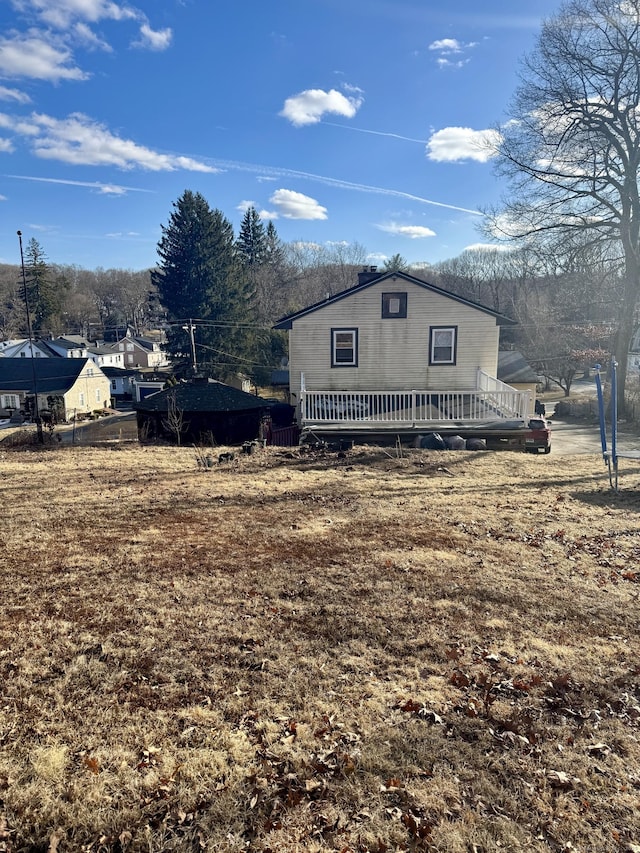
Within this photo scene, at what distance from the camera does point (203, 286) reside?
40.6 metres

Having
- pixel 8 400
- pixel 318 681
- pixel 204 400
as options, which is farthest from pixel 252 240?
pixel 318 681

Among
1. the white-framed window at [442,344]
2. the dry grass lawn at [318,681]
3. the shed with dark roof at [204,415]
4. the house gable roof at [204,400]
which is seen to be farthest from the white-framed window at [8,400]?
the dry grass lawn at [318,681]

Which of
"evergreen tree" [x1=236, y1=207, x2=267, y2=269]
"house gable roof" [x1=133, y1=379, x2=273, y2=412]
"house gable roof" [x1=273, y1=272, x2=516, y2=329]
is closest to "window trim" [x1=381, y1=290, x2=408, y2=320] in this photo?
"house gable roof" [x1=273, y1=272, x2=516, y2=329]

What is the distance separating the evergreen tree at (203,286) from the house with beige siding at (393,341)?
23089mm

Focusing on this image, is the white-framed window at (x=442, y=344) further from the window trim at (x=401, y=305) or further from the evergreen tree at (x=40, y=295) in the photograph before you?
the evergreen tree at (x=40, y=295)

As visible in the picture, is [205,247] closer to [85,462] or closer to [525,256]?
[525,256]

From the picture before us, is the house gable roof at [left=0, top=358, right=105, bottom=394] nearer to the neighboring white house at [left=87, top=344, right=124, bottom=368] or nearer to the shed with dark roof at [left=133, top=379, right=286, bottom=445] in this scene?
the neighboring white house at [left=87, top=344, right=124, bottom=368]

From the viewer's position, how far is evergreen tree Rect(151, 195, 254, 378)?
130 feet

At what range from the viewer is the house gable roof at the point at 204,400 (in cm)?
1784

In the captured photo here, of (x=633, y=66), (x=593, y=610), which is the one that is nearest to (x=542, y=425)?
(x=593, y=610)

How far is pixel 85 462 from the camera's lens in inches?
455

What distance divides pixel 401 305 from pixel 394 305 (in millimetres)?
247

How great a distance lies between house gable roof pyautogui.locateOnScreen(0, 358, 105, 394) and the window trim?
33243 millimetres

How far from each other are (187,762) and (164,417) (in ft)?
51.7
